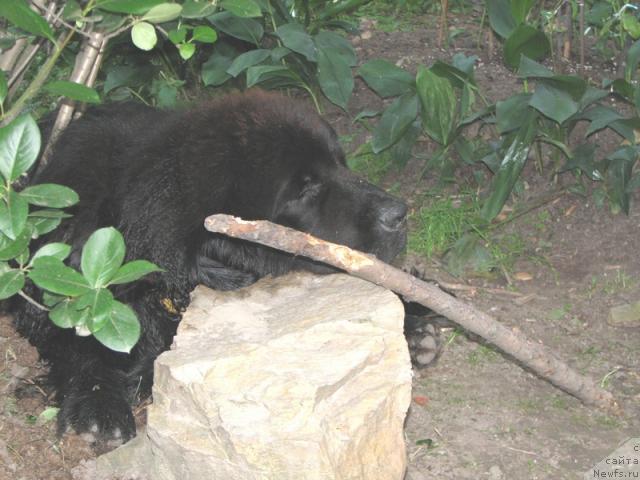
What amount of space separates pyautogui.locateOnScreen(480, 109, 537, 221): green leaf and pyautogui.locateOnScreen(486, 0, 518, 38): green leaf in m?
0.55

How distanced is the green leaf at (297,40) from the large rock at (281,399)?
238cm

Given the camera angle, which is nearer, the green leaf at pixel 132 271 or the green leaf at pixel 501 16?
the green leaf at pixel 132 271

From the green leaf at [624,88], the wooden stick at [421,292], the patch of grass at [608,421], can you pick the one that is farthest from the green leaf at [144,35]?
the green leaf at [624,88]

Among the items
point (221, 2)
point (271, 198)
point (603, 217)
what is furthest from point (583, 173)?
point (221, 2)

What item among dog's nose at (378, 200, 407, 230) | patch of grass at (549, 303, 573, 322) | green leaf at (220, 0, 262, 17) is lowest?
patch of grass at (549, 303, 573, 322)

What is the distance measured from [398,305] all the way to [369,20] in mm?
4021

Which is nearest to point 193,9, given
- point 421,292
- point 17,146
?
point 17,146

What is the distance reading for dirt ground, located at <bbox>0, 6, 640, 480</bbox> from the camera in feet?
10.9

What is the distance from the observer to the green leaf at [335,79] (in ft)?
17.6

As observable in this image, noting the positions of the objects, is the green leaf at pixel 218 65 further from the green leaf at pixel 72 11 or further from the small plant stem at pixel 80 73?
the green leaf at pixel 72 11

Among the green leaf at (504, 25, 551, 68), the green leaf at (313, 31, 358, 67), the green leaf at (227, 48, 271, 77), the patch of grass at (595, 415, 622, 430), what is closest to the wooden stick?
the patch of grass at (595, 415, 622, 430)

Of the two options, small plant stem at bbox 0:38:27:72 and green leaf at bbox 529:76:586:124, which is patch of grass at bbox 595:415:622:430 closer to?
green leaf at bbox 529:76:586:124

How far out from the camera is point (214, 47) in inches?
230

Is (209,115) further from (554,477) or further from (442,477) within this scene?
(554,477)
